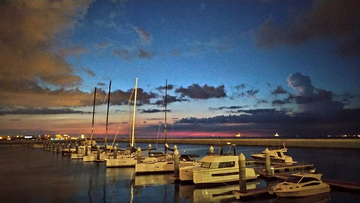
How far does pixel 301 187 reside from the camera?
18.5 m

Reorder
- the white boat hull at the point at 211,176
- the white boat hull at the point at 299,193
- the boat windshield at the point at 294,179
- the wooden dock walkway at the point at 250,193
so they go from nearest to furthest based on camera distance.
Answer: the white boat hull at the point at 299,193
the wooden dock walkway at the point at 250,193
the boat windshield at the point at 294,179
the white boat hull at the point at 211,176

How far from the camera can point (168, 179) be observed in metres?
27.5

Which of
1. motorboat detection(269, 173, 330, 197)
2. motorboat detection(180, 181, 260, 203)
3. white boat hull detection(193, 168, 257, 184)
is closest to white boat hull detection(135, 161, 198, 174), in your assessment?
white boat hull detection(193, 168, 257, 184)

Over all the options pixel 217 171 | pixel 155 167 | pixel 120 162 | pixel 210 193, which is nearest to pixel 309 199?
pixel 210 193

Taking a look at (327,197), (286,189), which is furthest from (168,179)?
(327,197)

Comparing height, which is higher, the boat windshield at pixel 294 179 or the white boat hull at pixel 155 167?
the boat windshield at pixel 294 179

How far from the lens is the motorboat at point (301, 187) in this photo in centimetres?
1825

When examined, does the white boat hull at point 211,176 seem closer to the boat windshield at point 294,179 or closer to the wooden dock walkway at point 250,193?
the wooden dock walkway at point 250,193

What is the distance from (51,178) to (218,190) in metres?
20.6

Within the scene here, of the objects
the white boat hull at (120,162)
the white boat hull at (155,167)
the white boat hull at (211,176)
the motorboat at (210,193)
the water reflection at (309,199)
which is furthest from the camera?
the white boat hull at (120,162)

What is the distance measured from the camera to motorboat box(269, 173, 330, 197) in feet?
59.9

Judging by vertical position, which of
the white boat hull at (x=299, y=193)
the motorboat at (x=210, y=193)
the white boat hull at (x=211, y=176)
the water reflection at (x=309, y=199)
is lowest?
the motorboat at (x=210, y=193)

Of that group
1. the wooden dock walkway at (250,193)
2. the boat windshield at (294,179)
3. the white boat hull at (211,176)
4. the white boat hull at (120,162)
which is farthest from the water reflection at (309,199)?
the white boat hull at (120,162)

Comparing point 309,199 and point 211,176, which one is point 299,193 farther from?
point 211,176
